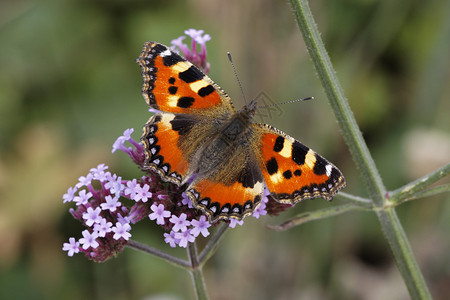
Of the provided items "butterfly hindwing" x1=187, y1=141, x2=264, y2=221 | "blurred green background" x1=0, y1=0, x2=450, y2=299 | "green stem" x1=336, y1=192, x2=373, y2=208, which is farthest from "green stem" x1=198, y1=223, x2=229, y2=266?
"blurred green background" x1=0, y1=0, x2=450, y2=299

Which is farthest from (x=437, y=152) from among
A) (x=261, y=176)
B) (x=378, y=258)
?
(x=261, y=176)

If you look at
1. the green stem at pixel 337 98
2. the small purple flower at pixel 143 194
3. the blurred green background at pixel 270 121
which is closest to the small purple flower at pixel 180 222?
the small purple flower at pixel 143 194

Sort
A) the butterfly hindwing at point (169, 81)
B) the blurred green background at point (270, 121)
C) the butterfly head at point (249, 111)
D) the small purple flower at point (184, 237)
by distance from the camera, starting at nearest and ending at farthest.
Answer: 1. the small purple flower at point (184, 237)
2. the butterfly hindwing at point (169, 81)
3. the butterfly head at point (249, 111)
4. the blurred green background at point (270, 121)

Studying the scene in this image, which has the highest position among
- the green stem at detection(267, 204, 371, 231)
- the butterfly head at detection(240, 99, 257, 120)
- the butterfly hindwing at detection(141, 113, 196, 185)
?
the butterfly head at detection(240, 99, 257, 120)

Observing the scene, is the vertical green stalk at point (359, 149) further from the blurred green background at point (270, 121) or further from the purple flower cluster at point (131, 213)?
the blurred green background at point (270, 121)

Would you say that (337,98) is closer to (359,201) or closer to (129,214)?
(359,201)

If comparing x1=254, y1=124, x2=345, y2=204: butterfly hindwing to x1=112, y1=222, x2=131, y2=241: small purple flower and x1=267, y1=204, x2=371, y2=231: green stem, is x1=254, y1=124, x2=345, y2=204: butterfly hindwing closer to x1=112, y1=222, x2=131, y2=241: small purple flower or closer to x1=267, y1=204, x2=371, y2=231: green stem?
x1=267, y1=204, x2=371, y2=231: green stem

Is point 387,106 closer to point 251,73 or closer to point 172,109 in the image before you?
point 251,73
